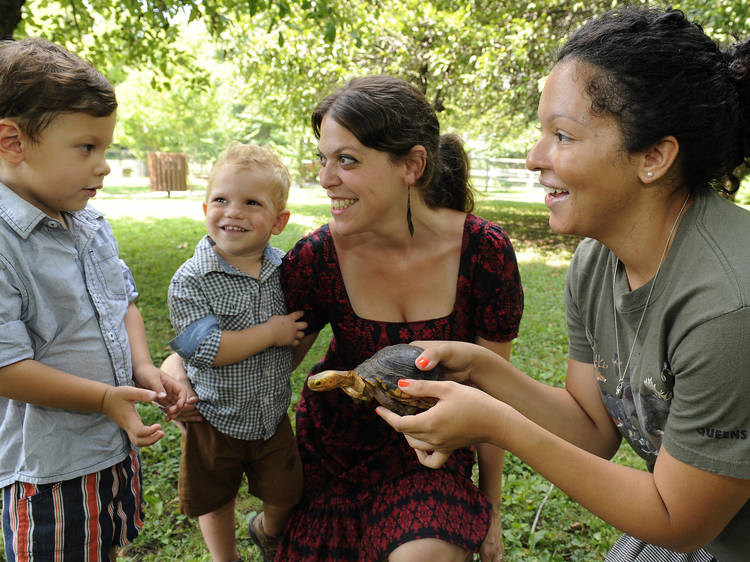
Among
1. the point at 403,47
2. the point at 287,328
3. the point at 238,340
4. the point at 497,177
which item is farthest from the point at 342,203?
the point at 497,177

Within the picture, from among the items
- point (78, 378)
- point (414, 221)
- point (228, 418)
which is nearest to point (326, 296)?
point (414, 221)

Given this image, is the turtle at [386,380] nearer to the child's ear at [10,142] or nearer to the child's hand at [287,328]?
the child's hand at [287,328]

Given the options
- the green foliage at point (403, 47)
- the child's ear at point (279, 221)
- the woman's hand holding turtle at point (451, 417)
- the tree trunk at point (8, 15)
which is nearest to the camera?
the woman's hand holding turtle at point (451, 417)

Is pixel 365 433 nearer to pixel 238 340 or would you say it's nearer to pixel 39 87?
pixel 238 340

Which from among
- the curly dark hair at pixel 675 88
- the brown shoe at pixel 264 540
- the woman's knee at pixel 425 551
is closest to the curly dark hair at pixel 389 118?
the curly dark hair at pixel 675 88

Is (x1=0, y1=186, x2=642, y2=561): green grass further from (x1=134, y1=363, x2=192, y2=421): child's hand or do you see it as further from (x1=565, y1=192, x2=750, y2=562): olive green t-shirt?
(x1=565, y1=192, x2=750, y2=562): olive green t-shirt

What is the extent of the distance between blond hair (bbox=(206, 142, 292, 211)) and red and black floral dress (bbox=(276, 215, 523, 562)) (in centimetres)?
26

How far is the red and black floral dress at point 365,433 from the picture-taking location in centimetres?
226

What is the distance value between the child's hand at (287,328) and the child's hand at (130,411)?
1.92 ft

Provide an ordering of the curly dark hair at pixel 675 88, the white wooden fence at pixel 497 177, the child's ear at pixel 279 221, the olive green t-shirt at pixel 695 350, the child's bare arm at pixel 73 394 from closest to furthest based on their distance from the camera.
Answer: the olive green t-shirt at pixel 695 350 < the curly dark hair at pixel 675 88 < the child's bare arm at pixel 73 394 < the child's ear at pixel 279 221 < the white wooden fence at pixel 497 177

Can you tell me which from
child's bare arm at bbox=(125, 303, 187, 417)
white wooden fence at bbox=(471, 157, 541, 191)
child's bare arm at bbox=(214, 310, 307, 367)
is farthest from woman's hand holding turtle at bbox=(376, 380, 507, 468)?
white wooden fence at bbox=(471, 157, 541, 191)

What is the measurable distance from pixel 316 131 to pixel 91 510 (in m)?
1.83

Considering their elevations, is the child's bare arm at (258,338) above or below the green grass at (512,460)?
above

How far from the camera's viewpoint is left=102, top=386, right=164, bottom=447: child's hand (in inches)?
76.2
